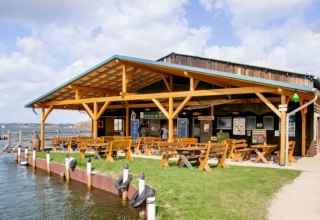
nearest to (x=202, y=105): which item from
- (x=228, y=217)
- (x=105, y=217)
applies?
(x=105, y=217)

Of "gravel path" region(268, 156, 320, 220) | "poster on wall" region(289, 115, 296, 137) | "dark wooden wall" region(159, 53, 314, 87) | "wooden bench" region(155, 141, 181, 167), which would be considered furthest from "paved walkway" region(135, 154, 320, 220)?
"dark wooden wall" region(159, 53, 314, 87)

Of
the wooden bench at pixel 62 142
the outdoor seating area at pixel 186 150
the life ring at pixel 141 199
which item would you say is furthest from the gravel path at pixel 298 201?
the wooden bench at pixel 62 142

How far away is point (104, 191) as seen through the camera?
970 cm

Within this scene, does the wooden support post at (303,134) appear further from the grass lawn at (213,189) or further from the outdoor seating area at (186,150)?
the grass lawn at (213,189)

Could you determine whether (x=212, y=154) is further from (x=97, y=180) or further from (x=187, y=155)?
(x=97, y=180)

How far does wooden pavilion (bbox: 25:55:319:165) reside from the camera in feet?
37.7

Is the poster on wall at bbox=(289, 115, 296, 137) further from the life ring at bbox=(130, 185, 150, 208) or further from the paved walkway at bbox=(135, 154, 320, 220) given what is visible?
the life ring at bbox=(130, 185, 150, 208)

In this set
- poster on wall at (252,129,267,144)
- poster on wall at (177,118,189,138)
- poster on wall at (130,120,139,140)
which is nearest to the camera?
poster on wall at (252,129,267,144)

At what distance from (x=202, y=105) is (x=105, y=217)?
941 centimetres

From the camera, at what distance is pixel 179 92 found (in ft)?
43.4

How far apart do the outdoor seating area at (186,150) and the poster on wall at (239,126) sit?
7.51ft

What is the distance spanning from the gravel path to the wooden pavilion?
106 inches

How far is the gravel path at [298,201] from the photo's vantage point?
5.58 meters

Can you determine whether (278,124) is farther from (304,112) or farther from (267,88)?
(267,88)
